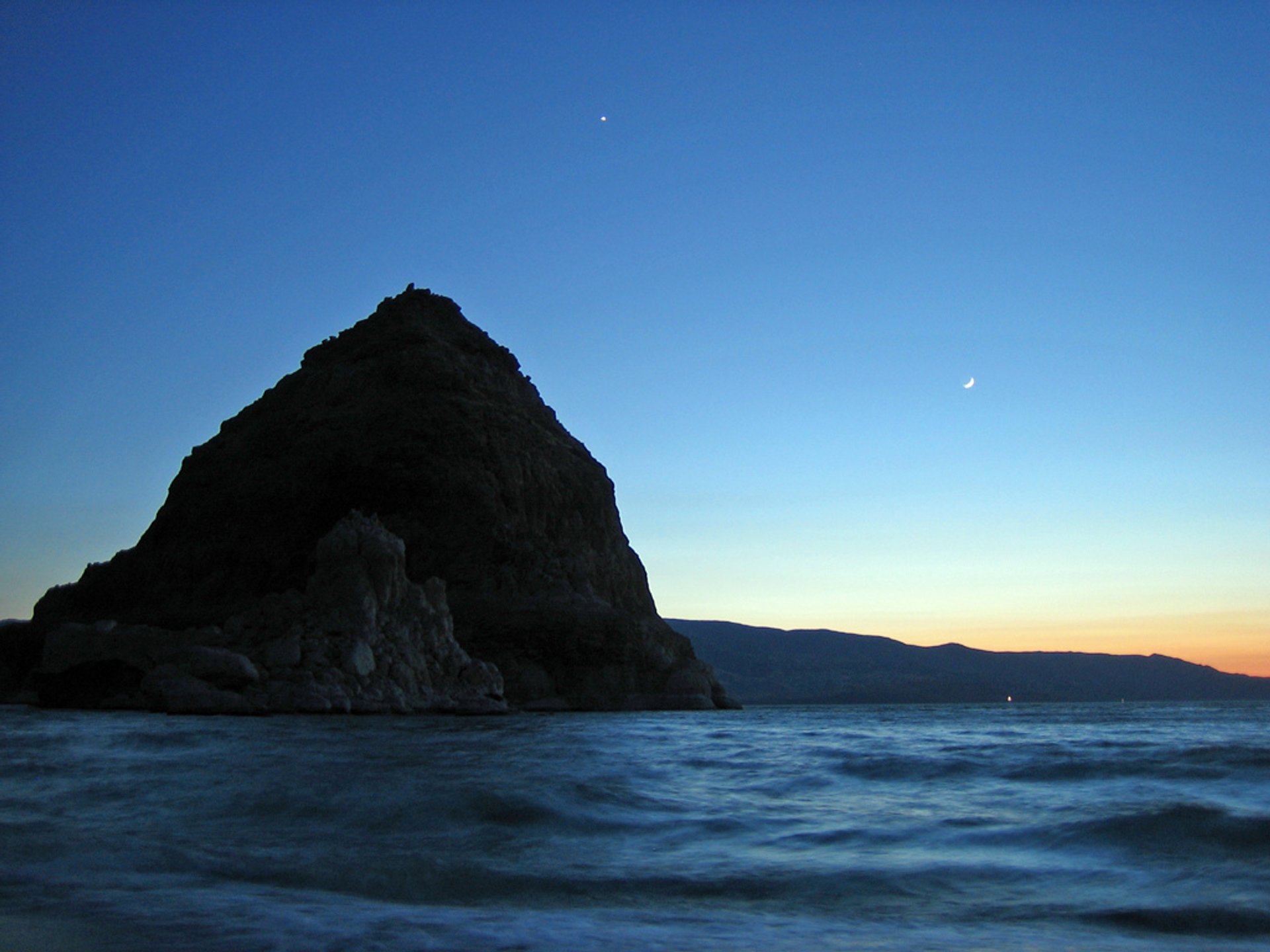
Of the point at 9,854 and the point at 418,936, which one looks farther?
the point at 9,854

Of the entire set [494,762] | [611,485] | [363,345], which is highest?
[363,345]

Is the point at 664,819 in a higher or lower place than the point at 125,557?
lower

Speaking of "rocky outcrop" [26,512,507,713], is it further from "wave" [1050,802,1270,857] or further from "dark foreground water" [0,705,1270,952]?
"wave" [1050,802,1270,857]

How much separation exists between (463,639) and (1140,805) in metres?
57.3

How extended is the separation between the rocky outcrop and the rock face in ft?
44.2

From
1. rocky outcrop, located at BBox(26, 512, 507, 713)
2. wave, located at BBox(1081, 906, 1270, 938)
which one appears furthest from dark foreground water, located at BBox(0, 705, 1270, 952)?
rocky outcrop, located at BBox(26, 512, 507, 713)

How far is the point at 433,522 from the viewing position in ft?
251

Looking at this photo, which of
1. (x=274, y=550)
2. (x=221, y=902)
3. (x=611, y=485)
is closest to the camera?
(x=221, y=902)

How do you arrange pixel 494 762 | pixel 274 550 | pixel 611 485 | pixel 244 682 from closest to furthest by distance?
pixel 494 762
pixel 244 682
pixel 274 550
pixel 611 485

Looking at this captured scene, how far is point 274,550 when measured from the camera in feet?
259

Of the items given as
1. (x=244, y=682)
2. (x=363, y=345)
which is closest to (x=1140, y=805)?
(x=244, y=682)

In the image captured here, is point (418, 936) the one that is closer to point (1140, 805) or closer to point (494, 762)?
point (1140, 805)

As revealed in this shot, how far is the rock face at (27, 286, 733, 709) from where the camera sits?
69.6 m

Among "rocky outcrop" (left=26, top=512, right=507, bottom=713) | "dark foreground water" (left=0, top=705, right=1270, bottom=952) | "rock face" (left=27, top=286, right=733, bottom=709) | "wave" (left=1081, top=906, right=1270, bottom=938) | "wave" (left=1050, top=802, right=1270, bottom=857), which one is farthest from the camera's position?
"rock face" (left=27, top=286, right=733, bottom=709)
